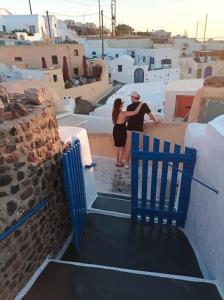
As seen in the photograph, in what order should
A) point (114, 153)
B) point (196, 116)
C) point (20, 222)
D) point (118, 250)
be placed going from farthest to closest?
1. point (196, 116)
2. point (114, 153)
3. point (118, 250)
4. point (20, 222)

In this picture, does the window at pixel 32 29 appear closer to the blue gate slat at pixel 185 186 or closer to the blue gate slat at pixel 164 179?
the blue gate slat at pixel 164 179

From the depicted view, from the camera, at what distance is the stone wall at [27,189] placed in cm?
229

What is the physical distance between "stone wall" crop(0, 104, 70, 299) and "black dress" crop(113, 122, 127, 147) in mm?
2448

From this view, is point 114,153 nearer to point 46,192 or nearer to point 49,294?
point 46,192

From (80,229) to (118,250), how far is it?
25.0 inches

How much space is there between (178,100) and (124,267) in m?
8.55

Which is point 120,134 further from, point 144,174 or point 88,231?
point 88,231

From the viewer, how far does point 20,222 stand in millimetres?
2480

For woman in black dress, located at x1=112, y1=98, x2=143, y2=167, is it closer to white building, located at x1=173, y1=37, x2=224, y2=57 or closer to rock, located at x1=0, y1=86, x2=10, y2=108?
rock, located at x1=0, y1=86, x2=10, y2=108

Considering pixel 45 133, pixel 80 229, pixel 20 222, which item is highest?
pixel 45 133

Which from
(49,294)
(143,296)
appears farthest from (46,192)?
(143,296)

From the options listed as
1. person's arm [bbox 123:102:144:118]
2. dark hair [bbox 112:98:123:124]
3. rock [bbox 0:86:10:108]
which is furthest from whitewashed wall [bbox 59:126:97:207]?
person's arm [bbox 123:102:144:118]

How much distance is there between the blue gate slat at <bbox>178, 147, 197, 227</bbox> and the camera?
3254 mm

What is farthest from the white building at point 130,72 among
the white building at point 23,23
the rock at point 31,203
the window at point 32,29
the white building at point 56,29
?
the rock at point 31,203
